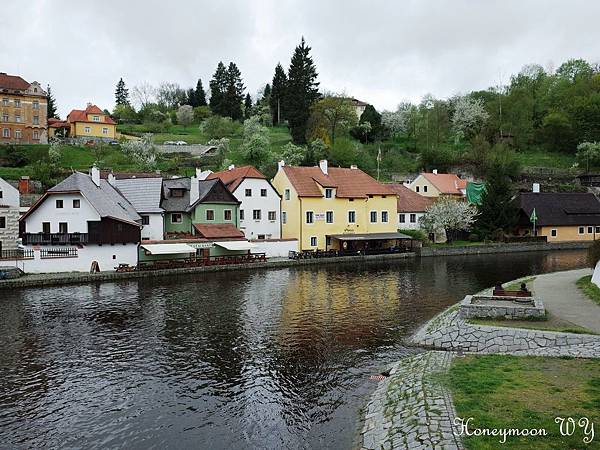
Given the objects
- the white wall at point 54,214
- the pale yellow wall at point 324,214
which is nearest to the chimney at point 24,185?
the white wall at point 54,214

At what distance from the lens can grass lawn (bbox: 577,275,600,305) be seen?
22.7 metres

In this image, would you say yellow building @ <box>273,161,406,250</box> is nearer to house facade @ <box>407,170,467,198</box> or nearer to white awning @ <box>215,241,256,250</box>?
white awning @ <box>215,241,256,250</box>

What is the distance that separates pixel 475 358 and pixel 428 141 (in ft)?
271

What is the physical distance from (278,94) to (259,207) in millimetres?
66025

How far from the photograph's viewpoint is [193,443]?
11977 millimetres

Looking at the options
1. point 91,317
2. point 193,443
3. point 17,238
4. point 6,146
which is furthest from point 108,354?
point 6,146

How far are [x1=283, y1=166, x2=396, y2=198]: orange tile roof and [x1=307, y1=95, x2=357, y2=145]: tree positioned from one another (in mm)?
30780

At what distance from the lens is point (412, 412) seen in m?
11.9

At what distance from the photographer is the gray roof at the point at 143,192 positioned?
4516cm

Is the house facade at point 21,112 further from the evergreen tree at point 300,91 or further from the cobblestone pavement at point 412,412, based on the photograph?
the cobblestone pavement at point 412,412

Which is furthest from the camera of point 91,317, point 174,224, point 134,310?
point 174,224

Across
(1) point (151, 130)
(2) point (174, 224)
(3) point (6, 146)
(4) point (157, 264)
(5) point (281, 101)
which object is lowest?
(4) point (157, 264)

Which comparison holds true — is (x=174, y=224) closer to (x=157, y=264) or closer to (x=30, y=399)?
(x=157, y=264)

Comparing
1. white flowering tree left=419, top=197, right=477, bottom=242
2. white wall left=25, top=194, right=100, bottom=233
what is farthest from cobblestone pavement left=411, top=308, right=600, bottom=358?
white flowering tree left=419, top=197, right=477, bottom=242
